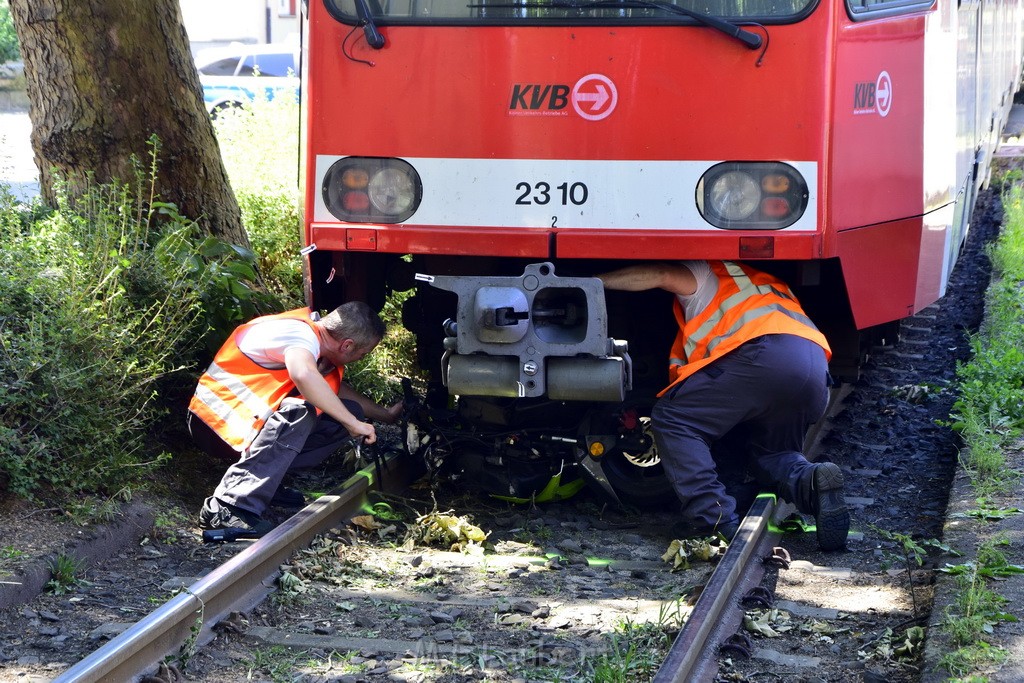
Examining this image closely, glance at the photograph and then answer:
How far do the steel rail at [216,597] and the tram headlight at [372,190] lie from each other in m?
1.12

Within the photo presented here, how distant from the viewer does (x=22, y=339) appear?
14.3ft

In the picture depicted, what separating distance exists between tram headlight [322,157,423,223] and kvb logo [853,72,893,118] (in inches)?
65.0

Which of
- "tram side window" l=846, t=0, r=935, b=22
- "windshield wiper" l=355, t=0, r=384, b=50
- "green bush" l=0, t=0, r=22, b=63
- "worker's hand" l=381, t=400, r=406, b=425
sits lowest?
"worker's hand" l=381, t=400, r=406, b=425

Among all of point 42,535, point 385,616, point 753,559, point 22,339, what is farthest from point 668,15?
point 42,535

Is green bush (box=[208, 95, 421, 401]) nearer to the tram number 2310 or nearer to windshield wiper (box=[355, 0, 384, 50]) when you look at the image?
windshield wiper (box=[355, 0, 384, 50])

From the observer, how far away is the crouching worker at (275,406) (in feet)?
15.3

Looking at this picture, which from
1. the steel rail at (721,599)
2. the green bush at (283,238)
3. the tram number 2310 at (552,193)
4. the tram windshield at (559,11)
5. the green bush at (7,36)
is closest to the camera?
the steel rail at (721,599)

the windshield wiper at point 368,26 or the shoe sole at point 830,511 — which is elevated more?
the windshield wiper at point 368,26

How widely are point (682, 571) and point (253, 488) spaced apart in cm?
164

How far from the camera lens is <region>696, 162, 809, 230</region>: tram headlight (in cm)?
429

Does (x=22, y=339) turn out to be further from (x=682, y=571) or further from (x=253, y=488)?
(x=682, y=571)

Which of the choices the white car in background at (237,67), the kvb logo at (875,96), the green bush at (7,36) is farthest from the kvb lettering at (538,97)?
the green bush at (7,36)

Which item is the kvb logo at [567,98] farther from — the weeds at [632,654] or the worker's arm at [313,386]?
the weeds at [632,654]

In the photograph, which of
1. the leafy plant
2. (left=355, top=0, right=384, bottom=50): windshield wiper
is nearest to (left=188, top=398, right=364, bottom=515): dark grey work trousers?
(left=355, top=0, right=384, bottom=50): windshield wiper
